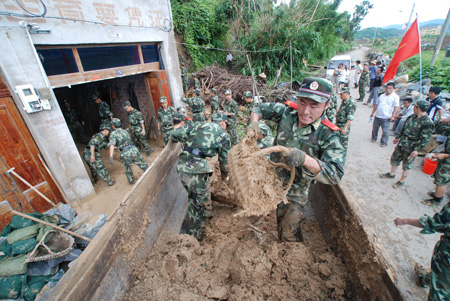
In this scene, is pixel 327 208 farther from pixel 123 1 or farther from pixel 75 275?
pixel 123 1

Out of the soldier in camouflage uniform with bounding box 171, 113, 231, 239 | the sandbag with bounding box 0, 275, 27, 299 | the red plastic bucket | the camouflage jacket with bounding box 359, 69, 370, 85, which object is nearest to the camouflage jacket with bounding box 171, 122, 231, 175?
the soldier in camouflage uniform with bounding box 171, 113, 231, 239

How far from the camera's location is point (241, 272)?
2156mm

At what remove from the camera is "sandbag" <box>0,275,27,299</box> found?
2.14 metres

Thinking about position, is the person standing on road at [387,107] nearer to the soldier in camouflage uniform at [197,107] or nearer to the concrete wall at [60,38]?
the soldier in camouflage uniform at [197,107]

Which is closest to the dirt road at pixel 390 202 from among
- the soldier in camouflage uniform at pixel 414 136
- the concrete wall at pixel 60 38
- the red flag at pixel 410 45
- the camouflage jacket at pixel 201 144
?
the soldier in camouflage uniform at pixel 414 136

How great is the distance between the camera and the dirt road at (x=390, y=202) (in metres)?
3.02

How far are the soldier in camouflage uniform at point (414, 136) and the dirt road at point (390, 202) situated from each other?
0.38m

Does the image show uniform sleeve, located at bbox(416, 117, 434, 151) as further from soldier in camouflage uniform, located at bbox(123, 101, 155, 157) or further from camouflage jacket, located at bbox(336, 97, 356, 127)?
soldier in camouflage uniform, located at bbox(123, 101, 155, 157)

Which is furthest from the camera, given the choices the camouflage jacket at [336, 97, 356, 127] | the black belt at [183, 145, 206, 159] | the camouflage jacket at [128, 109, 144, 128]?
the camouflage jacket at [128, 109, 144, 128]

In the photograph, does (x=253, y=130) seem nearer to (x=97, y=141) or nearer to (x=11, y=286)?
(x=11, y=286)

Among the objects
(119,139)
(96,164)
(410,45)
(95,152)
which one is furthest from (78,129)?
(410,45)

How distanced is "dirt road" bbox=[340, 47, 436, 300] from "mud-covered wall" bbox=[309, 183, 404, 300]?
9cm

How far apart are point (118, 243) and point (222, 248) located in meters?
1.19

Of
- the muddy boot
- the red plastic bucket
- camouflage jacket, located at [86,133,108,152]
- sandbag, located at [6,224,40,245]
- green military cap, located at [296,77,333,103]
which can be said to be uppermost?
green military cap, located at [296,77,333,103]
